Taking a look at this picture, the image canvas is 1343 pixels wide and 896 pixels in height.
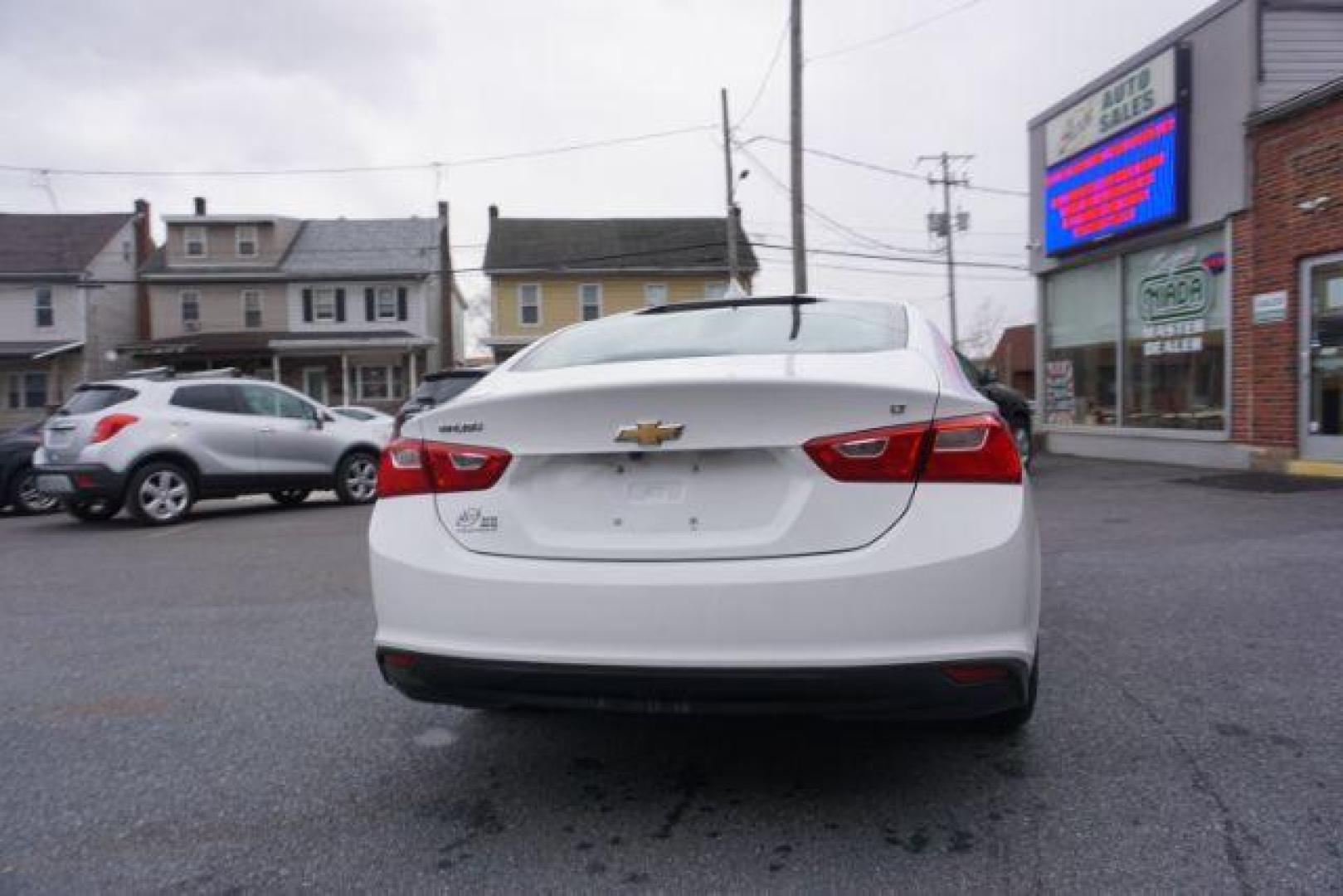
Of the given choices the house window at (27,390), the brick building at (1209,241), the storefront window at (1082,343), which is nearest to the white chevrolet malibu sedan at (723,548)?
the brick building at (1209,241)

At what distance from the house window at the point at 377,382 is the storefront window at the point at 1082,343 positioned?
24133 millimetres

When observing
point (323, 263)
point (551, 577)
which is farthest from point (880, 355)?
point (323, 263)

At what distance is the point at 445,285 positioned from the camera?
3588 centimetres

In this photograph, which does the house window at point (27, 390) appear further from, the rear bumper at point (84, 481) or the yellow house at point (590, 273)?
the rear bumper at point (84, 481)

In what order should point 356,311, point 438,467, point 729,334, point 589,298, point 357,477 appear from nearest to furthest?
point 438,467 < point 729,334 < point 357,477 < point 356,311 < point 589,298

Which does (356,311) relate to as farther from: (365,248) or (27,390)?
(27,390)

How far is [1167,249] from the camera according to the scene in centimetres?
1241

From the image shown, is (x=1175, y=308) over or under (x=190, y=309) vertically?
under

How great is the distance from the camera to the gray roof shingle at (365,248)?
112ft

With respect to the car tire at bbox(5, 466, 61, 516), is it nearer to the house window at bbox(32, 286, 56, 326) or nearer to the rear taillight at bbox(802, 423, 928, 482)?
the rear taillight at bbox(802, 423, 928, 482)

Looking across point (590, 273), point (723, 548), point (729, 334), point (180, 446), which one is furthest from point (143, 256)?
point (723, 548)

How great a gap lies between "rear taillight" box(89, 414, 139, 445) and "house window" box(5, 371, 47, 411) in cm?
2904

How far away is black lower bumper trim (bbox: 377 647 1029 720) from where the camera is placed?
2234 millimetres

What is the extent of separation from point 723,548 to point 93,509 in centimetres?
1051
